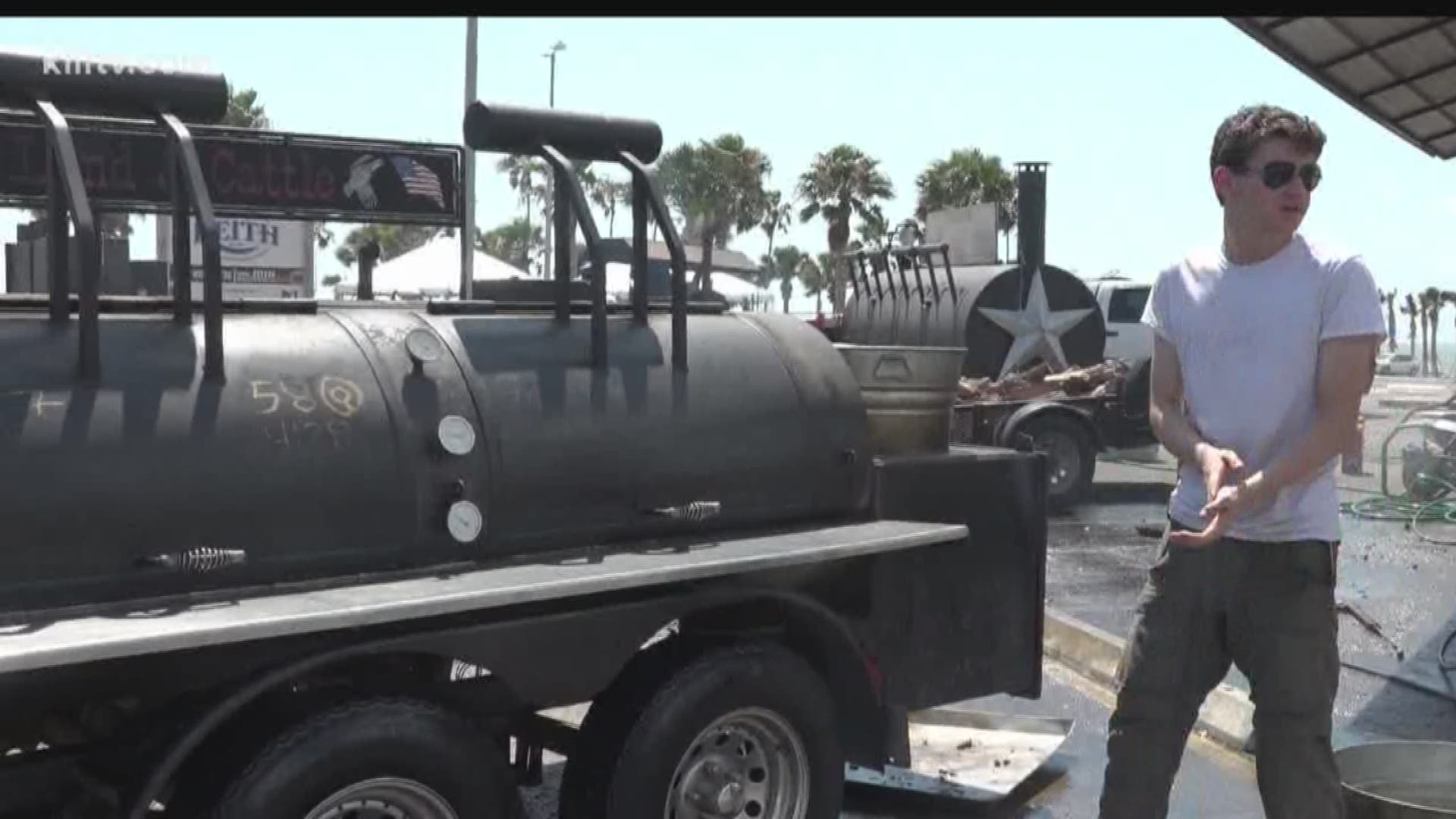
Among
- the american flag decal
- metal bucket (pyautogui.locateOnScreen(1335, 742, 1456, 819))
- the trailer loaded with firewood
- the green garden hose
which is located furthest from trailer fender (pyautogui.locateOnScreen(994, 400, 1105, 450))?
metal bucket (pyautogui.locateOnScreen(1335, 742, 1456, 819))

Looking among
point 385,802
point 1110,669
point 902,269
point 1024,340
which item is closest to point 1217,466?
point 385,802

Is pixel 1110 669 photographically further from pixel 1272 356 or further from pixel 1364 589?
pixel 1272 356

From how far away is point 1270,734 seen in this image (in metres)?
3.64

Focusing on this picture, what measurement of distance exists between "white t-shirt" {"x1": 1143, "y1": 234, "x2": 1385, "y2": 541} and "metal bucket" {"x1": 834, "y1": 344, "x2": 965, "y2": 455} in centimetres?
147

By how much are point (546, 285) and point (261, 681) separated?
2.10 m

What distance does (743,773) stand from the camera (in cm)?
444

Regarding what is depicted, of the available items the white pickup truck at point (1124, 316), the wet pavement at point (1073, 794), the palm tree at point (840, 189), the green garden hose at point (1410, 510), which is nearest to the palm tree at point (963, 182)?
the palm tree at point (840, 189)

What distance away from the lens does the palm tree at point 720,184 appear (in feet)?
200

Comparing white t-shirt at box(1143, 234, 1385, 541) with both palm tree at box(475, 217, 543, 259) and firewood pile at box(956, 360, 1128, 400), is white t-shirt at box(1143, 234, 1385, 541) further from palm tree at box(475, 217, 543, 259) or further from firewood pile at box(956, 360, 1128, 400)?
palm tree at box(475, 217, 543, 259)

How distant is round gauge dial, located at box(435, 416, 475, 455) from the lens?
3859 millimetres

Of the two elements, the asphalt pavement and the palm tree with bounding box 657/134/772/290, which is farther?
the palm tree with bounding box 657/134/772/290

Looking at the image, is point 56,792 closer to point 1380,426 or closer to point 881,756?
point 881,756
